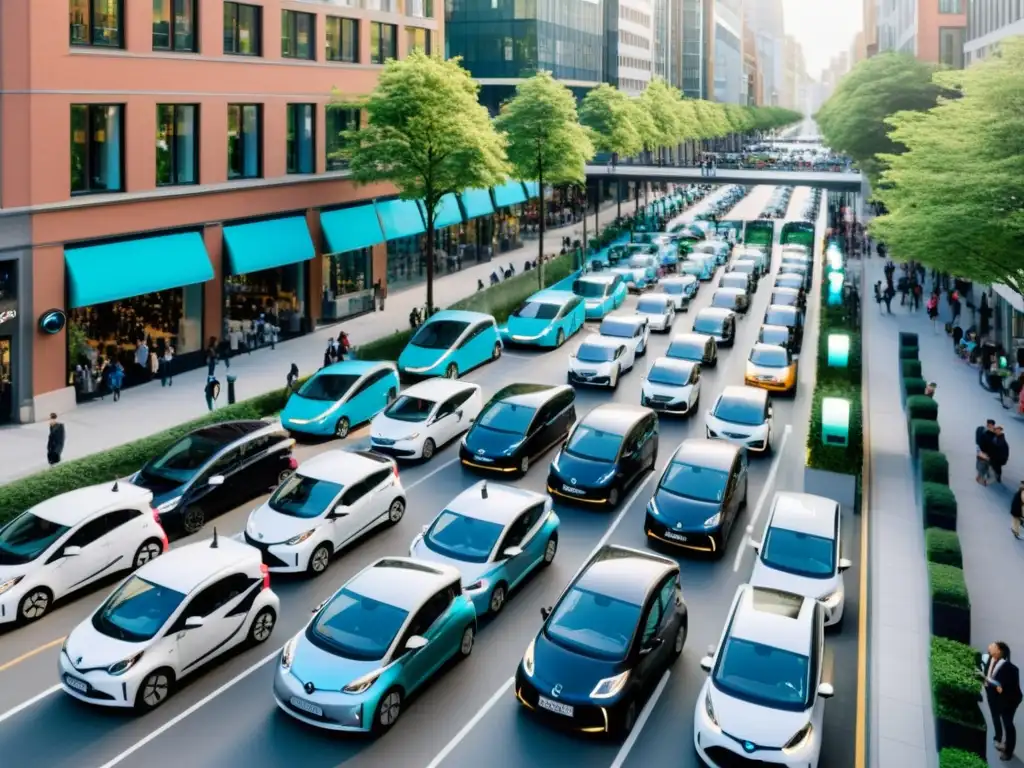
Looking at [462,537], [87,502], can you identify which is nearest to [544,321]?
[462,537]

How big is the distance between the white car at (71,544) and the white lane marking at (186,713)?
4.10m

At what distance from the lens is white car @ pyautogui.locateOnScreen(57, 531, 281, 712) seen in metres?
13.4

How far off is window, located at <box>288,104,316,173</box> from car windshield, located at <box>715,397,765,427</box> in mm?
22658

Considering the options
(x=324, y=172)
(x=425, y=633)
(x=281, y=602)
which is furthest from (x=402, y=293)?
(x=425, y=633)

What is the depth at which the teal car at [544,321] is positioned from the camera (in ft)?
123

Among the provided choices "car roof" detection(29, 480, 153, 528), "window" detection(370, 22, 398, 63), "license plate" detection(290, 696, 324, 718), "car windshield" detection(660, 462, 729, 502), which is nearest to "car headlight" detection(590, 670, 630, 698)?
"license plate" detection(290, 696, 324, 718)

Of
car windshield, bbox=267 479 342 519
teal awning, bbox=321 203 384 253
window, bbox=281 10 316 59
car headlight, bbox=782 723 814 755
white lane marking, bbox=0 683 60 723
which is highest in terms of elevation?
window, bbox=281 10 316 59

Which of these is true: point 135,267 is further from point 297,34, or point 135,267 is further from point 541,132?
point 541,132

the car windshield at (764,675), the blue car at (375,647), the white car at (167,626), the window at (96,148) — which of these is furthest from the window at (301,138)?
the car windshield at (764,675)

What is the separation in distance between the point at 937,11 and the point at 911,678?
75.2m

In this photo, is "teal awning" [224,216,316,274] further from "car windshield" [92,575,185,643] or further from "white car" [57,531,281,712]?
"car windshield" [92,575,185,643]

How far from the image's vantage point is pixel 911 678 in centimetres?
1493

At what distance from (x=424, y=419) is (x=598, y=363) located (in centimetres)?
859

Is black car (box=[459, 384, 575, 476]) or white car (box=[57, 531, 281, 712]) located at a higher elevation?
black car (box=[459, 384, 575, 476])
